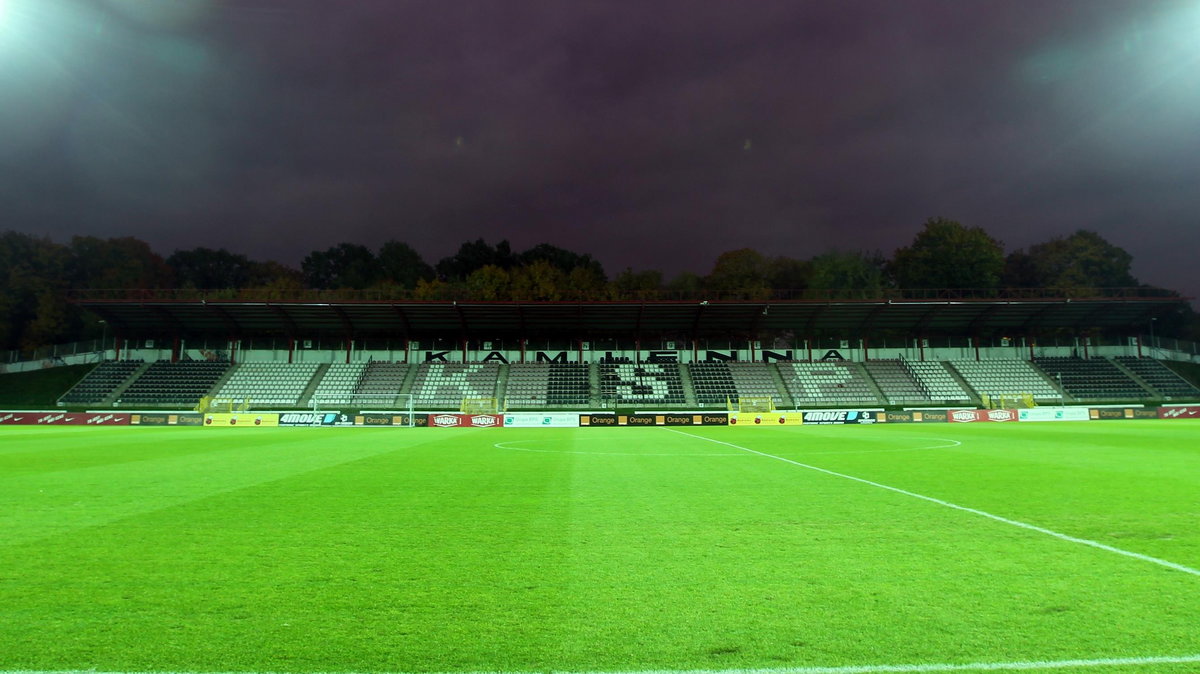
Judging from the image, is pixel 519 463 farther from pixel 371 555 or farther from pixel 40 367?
pixel 40 367

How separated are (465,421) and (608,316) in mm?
20589

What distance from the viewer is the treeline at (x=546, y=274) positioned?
218 feet

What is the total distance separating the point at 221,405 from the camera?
160 ft

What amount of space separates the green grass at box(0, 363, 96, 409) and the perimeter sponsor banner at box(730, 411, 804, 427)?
52811 mm

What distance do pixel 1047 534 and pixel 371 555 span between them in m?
7.70

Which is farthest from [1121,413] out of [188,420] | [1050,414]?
[188,420]

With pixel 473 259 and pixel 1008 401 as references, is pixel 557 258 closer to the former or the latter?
pixel 473 259

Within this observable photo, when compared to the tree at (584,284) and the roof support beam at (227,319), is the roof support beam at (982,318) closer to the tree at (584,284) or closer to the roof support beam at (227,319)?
the tree at (584,284)

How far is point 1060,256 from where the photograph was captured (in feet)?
258

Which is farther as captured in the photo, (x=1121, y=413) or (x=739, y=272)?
(x=739, y=272)

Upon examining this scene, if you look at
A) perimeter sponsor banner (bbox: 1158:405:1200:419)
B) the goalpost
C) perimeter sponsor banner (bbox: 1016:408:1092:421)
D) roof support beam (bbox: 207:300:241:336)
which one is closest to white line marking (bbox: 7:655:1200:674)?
perimeter sponsor banner (bbox: 1016:408:1092:421)

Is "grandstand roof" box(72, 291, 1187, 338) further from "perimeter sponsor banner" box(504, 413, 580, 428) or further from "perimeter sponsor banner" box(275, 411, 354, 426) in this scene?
"perimeter sponsor banner" box(504, 413, 580, 428)

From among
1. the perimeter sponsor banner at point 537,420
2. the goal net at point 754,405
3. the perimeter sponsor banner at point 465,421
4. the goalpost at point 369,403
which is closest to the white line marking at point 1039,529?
the perimeter sponsor banner at point 537,420

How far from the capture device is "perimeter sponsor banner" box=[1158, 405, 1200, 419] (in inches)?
1701
